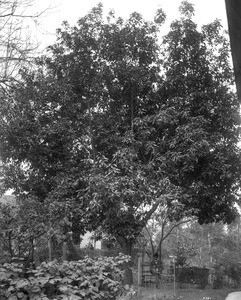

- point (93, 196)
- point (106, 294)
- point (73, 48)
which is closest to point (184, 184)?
point (93, 196)

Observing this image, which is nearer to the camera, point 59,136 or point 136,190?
point 136,190

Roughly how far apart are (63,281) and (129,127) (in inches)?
280

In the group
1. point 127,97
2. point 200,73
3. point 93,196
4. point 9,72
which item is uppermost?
point 200,73

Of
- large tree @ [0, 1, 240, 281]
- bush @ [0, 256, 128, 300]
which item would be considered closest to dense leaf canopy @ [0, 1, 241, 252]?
large tree @ [0, 1, 240, 281]

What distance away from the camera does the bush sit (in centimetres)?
337

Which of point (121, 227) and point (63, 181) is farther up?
point (63, 181)

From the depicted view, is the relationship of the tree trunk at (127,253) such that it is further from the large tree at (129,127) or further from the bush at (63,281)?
the bush at (63,281)

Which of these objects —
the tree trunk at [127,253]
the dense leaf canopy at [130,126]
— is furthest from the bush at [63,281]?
the tree trunk at [127,253]

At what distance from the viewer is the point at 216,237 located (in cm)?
2417

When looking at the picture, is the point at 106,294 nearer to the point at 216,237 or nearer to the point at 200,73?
the point at 200,73

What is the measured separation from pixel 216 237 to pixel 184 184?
14.7 meters

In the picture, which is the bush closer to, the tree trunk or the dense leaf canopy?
the dense leaf canopy

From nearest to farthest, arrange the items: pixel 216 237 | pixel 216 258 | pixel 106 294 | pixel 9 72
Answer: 1. pixel 106 294
2. pixel 9 72
3. pixel 216 258
4. pixel 216 237

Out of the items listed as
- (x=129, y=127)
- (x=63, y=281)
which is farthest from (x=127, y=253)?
(x=63, y=281)
